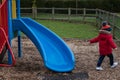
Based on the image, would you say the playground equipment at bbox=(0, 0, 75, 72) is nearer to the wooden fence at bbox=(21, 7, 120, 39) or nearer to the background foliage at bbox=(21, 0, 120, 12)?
the wooden fence at bbox=(21, 7, 120, 39)

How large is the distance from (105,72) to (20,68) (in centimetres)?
207

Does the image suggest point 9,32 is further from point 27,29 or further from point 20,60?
point 20,60

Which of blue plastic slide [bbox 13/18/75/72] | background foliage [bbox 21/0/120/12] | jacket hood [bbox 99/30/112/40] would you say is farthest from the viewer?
background foliage [bbox 21/0/120/12]

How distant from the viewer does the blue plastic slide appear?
8688 millimetres

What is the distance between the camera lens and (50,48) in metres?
9.67

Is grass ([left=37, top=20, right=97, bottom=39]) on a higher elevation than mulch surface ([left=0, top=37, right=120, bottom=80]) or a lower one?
lower

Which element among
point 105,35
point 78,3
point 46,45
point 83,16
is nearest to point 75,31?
point 83,16

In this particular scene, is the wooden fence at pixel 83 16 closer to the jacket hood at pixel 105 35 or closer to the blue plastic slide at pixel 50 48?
the blue plastic slide at pixel 50 48

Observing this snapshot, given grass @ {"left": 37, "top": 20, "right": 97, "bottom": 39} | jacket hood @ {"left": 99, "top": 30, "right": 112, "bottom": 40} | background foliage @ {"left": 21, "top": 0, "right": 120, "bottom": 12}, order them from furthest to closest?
background foliage @ {"left": 21, "top": 0, "right": 120, "bottom": 12} → grass @ {"left": 37, "top": 20, "right": 97, "bottom": 39} → jacket hood @ {"left": 99, "top": 30, "right": 112, "bottom": 40}

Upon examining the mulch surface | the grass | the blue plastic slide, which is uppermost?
the blue plastic slide

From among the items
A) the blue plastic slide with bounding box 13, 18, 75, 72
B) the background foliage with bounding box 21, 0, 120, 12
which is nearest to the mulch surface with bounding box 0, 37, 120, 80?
the blue plastic slide with bounding box 13, 18, 75, 72

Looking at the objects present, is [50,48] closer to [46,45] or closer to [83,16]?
[46,45]

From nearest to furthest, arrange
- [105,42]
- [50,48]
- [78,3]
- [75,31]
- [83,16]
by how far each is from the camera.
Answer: [105,42]
[50,48]
[75,31]
[83,16]
[78,3]

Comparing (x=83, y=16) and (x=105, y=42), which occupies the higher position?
(x=105, y=42)
